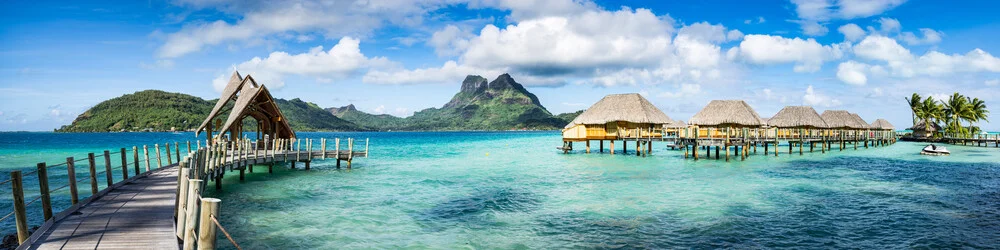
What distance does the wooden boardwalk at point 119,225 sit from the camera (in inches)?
266

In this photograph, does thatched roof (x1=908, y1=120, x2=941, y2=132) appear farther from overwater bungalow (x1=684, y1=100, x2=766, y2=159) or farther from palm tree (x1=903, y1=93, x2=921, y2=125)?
overwater bungalow (x1=684, y1=100, x2=766, y2=159)

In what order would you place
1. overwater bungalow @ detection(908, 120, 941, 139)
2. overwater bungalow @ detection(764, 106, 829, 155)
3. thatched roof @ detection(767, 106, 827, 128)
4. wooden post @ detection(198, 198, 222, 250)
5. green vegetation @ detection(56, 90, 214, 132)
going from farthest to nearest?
green vegetation @ detection(56, 90, 214, 132) → overwater bungalow @ detection(908, 120, 941, 139) → thatched roof @ detection(767, 106, 827, 128) → overwater bungalow @ detection(764, 106, 829, 155) → wooden post @ detection(198, 198, 222, 250)

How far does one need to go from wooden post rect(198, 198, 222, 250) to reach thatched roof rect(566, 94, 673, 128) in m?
32.0

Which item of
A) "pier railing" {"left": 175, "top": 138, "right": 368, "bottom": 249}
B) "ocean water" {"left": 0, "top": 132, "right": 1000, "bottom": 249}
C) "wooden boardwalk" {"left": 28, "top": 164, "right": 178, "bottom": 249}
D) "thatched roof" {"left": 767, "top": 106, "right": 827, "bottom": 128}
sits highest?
"thatched roof" {"left": 767, "top": 106, "right": 827, "bottom": 128}

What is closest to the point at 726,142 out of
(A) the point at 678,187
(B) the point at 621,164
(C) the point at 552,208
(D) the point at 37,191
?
(B) the point at 621,164

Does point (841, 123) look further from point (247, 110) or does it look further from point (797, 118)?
point (247, 110)

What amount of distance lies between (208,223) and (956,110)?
8124 cm

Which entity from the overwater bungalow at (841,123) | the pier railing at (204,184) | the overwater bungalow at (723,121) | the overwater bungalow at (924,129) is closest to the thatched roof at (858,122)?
the overwater bungalow at (841,123)

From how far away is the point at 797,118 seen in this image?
43.1 m

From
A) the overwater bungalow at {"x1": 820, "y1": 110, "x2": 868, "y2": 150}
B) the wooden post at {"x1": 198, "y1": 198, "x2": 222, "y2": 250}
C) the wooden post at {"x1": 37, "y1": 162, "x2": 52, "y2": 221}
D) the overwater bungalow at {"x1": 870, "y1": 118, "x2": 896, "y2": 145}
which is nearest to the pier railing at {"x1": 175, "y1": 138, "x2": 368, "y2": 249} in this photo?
the wooden post at {"x1": 198, "y1": 198, "x2": 222, "y2": 250}

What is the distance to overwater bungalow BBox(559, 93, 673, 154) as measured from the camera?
117 ft

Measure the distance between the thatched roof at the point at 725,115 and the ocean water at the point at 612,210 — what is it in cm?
1157

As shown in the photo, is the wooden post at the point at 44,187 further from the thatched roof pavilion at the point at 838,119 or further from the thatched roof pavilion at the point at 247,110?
the thatched roof pavilion at the point at 838,119

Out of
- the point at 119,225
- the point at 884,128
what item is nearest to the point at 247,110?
the point at 119,225
